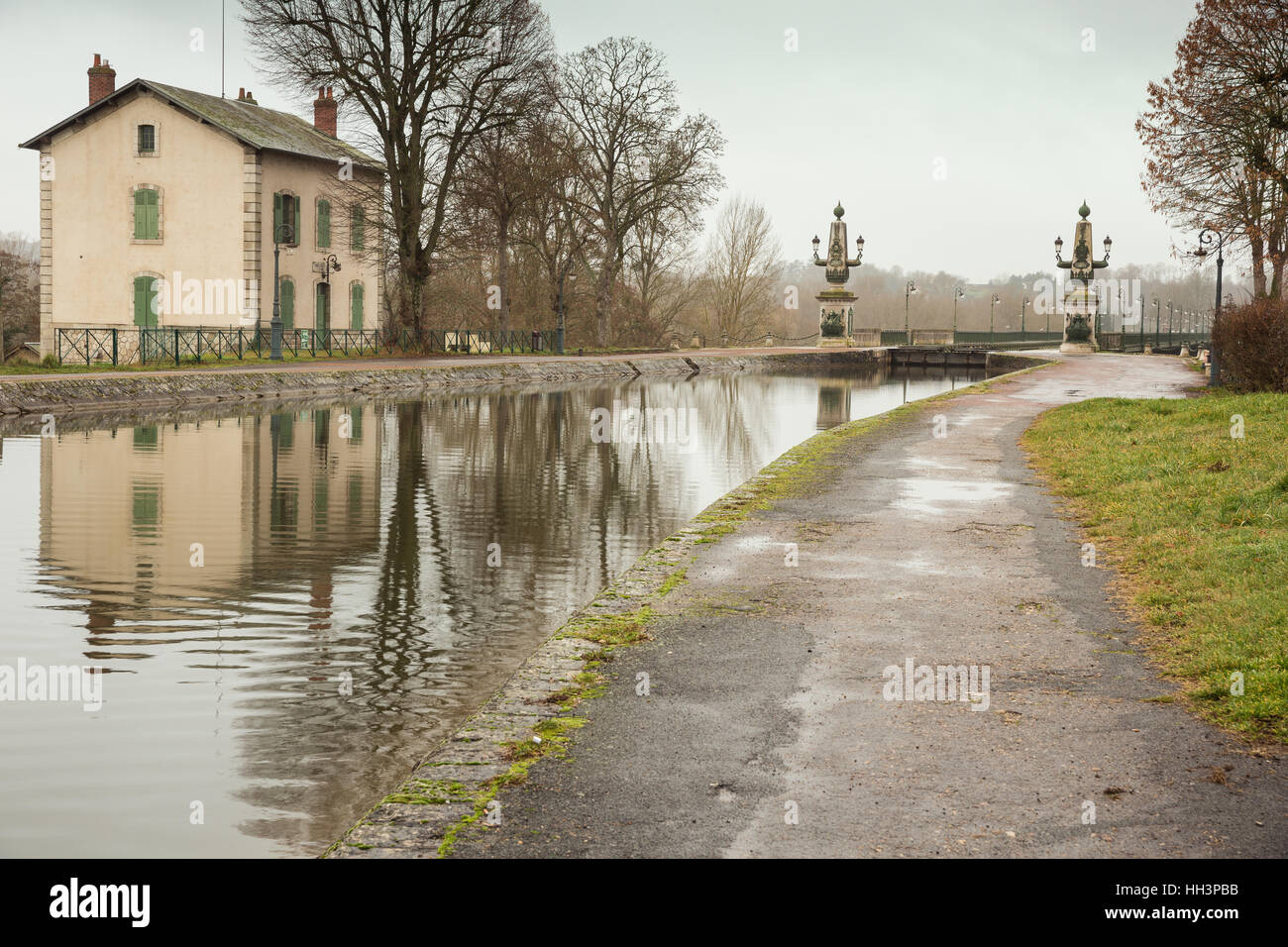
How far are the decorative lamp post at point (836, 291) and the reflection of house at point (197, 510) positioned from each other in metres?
46.9

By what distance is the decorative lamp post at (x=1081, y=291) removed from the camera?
58500mm

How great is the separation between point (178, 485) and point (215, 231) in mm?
28935

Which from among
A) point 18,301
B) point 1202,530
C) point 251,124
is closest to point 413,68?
point 251,124

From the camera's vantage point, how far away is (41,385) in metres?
25.7

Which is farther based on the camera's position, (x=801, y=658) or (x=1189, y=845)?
(x=801, y=658)

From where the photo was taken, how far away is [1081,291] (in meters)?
59.2

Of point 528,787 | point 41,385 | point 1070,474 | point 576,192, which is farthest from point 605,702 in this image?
point 576,192

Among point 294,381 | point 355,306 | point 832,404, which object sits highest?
point 355,306

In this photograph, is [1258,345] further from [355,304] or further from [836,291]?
→ [836,291]

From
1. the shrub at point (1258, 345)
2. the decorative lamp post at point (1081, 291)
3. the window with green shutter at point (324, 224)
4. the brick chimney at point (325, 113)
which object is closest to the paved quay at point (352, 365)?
the window with green shutter at point (324, 224)

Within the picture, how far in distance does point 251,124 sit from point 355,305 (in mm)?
8158

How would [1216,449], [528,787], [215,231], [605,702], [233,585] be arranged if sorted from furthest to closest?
[215,231] → [1216,449] → [233,585] → [605,702] → [528,787]

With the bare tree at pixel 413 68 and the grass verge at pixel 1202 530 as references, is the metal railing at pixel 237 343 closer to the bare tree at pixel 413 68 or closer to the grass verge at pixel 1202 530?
the bare tree at pixel 413 68
